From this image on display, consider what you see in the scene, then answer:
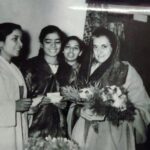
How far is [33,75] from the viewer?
53.6 inches

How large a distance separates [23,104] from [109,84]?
34cm

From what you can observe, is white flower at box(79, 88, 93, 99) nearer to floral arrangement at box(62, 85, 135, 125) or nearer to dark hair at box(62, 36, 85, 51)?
floral arrangement at box(62, 85, 135, 125)

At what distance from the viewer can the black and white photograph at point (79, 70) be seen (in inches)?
53.1

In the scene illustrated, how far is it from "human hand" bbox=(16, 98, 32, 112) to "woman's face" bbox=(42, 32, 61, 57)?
0.20m

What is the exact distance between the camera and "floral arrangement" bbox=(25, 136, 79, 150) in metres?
1.34

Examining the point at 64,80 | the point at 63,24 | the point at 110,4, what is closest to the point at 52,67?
the point at 64,80

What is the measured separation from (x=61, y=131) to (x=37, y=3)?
500mm

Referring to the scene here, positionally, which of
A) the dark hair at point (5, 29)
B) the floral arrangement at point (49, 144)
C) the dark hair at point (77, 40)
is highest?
the dark hair at point (5, 29)

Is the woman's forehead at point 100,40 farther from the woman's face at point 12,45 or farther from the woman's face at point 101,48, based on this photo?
the woman's face at point 12,45

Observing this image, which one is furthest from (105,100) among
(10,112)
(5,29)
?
(5,29)

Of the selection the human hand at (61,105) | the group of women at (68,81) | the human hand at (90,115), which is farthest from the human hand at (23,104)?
the human hand at (90,115)

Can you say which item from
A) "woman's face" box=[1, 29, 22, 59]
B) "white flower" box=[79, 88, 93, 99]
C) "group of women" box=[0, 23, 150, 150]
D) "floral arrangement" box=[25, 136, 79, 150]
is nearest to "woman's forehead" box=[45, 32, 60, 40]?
"group of women" box=[0, 23, 150, 150]

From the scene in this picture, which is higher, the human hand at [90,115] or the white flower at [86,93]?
the white flower at [86,93]

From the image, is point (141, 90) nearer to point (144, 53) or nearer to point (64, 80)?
point (144, 53)
